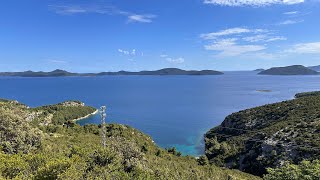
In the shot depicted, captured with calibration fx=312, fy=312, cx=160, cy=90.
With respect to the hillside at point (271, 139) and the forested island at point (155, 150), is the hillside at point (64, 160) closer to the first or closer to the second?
the forested island at point (155, 150)

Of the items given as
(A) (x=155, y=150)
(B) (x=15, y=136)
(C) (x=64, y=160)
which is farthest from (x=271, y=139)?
(C) (x=64, y=160)

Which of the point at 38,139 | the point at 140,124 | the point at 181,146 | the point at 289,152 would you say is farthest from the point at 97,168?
the point at 140,124

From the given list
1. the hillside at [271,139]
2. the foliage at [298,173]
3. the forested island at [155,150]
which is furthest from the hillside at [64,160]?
the hillside at [271,139]

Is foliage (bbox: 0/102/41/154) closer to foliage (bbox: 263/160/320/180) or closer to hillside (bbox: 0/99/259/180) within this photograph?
hillside (bbox: 0/99/259/180)

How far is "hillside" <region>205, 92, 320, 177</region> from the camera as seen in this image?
179ft

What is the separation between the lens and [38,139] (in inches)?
1313

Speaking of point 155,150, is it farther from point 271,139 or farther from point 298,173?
point 298,173

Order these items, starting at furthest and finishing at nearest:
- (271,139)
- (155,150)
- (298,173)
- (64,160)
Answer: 1. (271,139)
2. (155,150)
3. (298,173)
4. (64,160)

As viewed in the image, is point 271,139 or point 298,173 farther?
point 271,139

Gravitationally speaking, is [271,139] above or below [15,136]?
below

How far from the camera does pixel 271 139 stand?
6188cm

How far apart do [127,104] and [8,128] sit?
5806 inches

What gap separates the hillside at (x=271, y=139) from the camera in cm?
5443

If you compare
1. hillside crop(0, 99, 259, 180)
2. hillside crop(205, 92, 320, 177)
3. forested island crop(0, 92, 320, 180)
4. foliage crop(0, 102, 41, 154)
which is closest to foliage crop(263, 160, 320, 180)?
forested island crop(0, 92, 320, 180)
